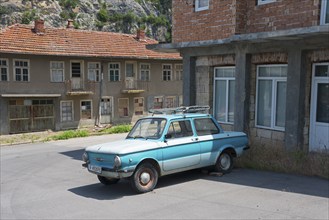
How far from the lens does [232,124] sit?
1308 centimetres

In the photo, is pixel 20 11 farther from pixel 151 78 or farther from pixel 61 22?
pixel 151 78

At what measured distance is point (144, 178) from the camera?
8312mm

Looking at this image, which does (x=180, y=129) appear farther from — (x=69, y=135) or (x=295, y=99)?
(x=69, y=135)

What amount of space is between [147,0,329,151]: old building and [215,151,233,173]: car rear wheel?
7.00 feet

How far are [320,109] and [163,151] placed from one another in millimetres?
5008

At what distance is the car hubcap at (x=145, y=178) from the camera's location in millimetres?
8289

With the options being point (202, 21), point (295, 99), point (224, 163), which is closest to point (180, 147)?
point (224, 163)

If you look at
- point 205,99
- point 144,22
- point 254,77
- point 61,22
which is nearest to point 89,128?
point 205,99

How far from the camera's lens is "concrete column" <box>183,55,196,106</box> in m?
14.2

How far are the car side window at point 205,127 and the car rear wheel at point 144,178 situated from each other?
1.69 meters

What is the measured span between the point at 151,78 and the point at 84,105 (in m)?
6.16

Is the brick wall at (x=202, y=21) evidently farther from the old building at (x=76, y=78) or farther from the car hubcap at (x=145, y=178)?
the old building at (x=76, y=78)

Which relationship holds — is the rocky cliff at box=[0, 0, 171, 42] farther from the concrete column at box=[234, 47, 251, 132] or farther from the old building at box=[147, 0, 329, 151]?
the concrete column at box=[234, 47, 251, 132]

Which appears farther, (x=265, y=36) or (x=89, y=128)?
(x=89, y=128)
